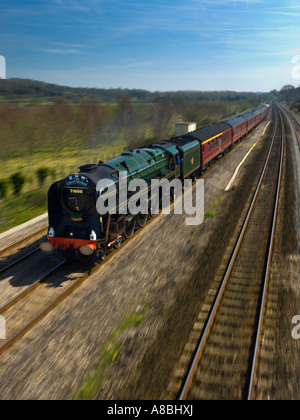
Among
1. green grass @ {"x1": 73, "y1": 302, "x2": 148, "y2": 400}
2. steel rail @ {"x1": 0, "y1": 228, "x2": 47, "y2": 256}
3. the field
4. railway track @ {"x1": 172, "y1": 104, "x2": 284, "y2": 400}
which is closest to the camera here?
green grass @ {"x1": 73, "y1": 302, "x2": 148, "y2": 400}

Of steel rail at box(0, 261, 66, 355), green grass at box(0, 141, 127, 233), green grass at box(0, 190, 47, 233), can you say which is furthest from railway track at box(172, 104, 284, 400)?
green grass at box(0, 141, 127, 233)

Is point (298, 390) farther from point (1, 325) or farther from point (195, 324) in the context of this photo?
point (1, 325)

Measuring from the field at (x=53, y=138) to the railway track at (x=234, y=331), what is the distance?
11.6 meters

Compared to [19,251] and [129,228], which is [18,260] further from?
[129,228]

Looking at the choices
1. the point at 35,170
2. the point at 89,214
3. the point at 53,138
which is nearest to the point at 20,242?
the point at 89,214

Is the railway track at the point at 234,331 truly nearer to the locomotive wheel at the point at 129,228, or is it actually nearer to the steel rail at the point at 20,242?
the locomotive wheel at the point at 129,228

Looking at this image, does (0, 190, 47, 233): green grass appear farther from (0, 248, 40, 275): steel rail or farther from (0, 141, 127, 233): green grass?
(0, 248, 40, 275): steel rail

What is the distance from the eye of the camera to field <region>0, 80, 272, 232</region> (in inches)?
824

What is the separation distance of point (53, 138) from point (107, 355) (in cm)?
3130

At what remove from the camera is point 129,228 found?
1362 cm

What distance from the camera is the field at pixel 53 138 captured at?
20938 mm

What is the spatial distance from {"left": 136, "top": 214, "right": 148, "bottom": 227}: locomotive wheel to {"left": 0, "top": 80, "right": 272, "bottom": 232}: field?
670 centimetres

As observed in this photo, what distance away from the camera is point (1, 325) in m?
8.66

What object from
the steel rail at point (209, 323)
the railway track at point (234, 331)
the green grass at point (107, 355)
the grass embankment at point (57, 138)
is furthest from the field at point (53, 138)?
the railway track at point (234, 331)
